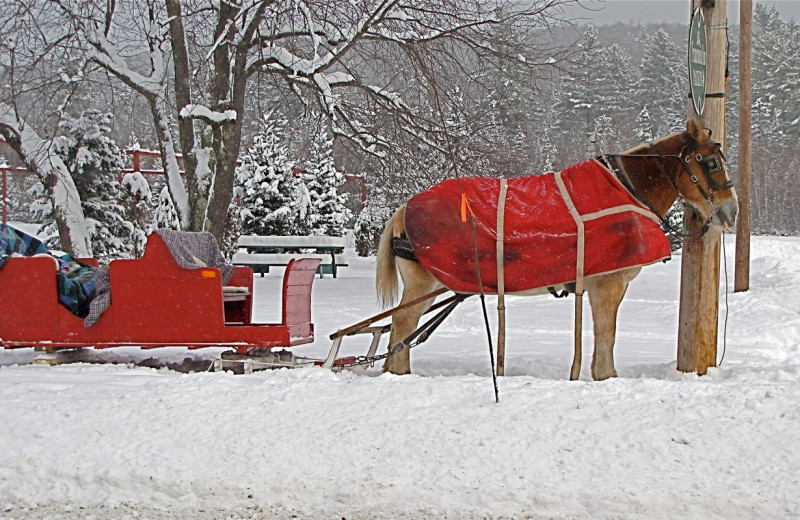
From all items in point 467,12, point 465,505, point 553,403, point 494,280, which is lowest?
point 465,505

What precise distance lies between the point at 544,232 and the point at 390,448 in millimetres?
2392

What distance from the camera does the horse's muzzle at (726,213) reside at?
5.66 metres

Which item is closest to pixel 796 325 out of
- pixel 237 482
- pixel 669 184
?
pixel 669 184

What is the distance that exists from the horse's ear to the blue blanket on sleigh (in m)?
4.83

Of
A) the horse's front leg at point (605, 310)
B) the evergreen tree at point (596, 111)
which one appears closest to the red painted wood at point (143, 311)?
the horse's front leg at point (605, 310)

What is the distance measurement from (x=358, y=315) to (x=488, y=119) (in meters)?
6.16

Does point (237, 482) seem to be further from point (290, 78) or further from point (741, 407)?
point (290, 78)

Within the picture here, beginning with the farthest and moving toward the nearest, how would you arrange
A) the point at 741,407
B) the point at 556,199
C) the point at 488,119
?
the point at 488,119 < the point at 556,199 < the point at 741,407

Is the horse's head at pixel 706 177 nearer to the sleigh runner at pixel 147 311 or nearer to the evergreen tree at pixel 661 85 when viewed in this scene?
the sleigh runner at pixel 147 311

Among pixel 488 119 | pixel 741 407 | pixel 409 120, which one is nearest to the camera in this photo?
pixel 741 407

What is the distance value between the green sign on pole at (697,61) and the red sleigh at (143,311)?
330cm

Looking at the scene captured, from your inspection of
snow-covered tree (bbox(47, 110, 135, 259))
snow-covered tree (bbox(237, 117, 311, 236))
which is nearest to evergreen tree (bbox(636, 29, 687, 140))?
snow-covered tree (bbox(237, 117, 311, 236))

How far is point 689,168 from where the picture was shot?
5.75 meters

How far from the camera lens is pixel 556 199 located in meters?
5.72
